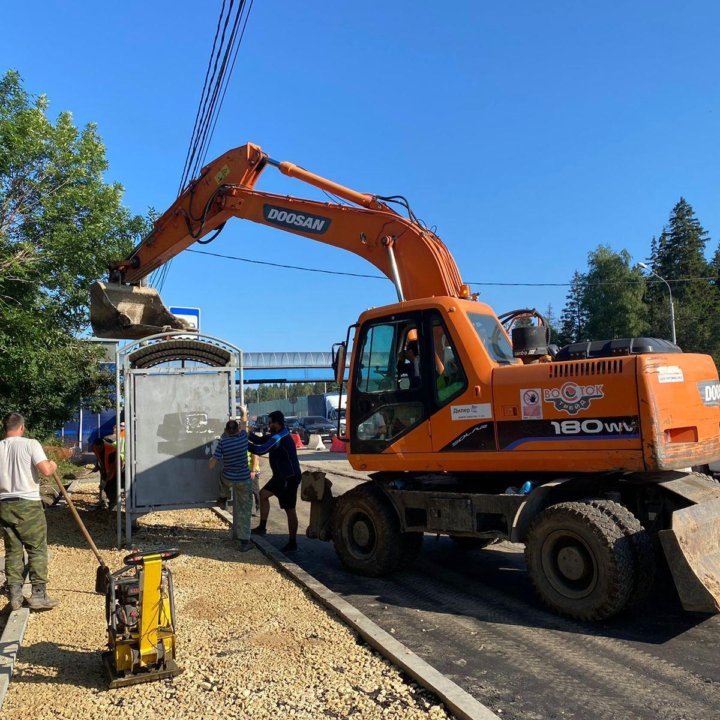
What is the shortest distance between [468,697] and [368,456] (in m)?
3.51

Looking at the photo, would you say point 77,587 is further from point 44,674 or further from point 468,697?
point 468,697

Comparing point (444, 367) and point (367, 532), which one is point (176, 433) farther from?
point (444, 367)

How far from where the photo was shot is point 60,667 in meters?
4.64

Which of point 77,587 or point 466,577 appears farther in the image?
point 466,577

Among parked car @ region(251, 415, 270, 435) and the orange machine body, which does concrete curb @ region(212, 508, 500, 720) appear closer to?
the orange machine body

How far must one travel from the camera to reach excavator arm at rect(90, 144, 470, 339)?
302 inches

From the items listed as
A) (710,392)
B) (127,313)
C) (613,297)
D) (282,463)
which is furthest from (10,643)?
(613,297)

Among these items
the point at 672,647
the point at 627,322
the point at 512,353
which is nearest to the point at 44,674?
the point at 672,647

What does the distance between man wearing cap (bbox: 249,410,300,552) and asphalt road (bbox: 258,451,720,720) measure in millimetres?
1242

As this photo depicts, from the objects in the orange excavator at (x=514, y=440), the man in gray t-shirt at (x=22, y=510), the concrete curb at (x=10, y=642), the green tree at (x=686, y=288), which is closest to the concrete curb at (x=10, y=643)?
the concrete curb at (x=10, y=642)

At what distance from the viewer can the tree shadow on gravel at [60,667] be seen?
4398 mm

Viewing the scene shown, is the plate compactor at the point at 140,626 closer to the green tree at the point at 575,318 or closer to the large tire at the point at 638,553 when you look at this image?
the large tire at the point at 638,553

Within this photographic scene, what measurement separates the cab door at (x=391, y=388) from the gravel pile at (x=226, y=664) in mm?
1848

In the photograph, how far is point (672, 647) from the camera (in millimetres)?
4945
